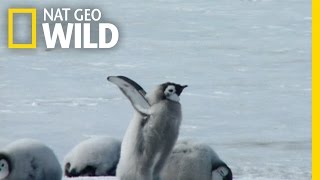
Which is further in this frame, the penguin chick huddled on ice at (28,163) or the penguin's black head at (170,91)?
the penguin chick huddled on ice at (28,163)

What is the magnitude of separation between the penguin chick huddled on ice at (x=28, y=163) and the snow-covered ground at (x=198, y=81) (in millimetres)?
1522

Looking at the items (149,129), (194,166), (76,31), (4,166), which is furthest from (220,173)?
(76,31)

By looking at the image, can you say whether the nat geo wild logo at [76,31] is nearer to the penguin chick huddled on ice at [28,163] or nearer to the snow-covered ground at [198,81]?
the penguin chick huddled on ice at [28,163]

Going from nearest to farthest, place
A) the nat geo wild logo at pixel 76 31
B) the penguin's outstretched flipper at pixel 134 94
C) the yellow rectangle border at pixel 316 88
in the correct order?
the penguin's outstretched flipper at pixel 134 94
the yellow rectangle border at pixel 316 88
the nat geo wild logo at pixel 76 31

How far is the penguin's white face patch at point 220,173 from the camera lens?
16.8 feet

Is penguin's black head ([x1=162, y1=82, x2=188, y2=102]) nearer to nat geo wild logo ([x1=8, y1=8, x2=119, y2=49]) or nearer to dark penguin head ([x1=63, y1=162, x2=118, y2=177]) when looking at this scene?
dark penguin head ([x1=63, y1=162, x2=118, y2=177])

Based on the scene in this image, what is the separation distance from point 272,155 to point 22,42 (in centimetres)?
270

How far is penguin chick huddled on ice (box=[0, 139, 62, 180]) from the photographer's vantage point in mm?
5117

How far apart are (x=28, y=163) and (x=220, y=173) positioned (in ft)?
3.48

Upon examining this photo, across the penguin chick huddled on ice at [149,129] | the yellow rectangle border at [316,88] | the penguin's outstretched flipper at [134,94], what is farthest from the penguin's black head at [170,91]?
the yellow rectangle border at [316,88]

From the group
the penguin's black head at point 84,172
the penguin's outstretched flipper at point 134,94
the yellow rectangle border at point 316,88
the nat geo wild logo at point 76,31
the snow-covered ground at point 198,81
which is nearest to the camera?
the penguin's outstretched flipper at point 134,94

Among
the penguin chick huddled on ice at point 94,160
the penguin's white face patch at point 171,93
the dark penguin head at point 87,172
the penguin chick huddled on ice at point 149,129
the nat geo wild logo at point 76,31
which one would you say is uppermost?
the nat geo wild logo at point 76,31

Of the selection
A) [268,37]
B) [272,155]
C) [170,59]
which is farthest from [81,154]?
[268,37]

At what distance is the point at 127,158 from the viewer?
16.2ft
